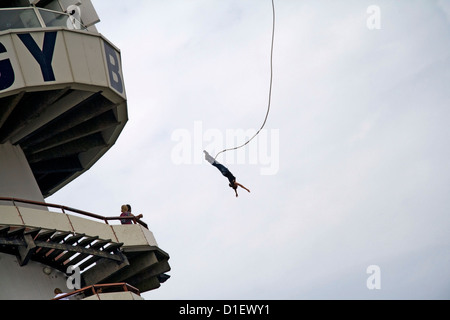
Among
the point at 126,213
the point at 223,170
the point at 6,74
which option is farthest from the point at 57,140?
the point at 223,170

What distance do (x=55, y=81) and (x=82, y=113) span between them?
3.92m

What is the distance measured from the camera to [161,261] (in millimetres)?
40312

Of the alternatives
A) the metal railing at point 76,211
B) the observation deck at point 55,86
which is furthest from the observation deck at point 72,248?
the observation deck at point 55,86

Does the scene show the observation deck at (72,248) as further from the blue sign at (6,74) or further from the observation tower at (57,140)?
the blue sign at (6,74)

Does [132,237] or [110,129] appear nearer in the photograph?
[132,237]

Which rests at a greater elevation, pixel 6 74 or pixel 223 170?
pixel 6 74

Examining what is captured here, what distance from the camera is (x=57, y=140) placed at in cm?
4091

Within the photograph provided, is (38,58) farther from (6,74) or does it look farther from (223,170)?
(223,170)

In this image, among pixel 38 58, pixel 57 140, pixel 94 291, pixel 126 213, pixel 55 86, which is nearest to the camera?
pixel 94 291

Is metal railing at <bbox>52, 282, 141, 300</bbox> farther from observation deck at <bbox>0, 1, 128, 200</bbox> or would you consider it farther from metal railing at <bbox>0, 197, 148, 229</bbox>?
observation deck at <bbox>0, 1, 128, 200</bbox>
